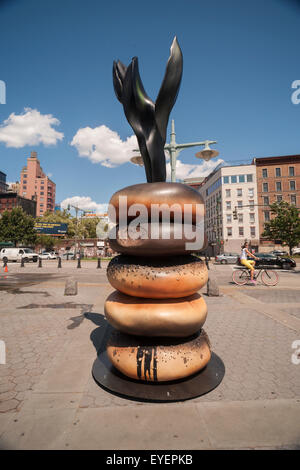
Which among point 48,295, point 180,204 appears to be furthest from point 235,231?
point 180,204

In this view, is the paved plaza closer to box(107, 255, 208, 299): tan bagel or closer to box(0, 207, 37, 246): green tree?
box(107, 255, 208, 299): tan bagel

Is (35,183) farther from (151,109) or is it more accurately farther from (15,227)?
(151,109)

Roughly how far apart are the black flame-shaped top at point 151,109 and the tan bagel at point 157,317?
1.93 m

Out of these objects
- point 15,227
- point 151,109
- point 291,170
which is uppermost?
point 291,170

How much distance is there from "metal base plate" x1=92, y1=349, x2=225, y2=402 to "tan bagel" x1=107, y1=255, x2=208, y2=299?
3.36 feet

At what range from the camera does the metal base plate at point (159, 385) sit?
8.14 feet

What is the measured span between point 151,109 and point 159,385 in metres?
3.79

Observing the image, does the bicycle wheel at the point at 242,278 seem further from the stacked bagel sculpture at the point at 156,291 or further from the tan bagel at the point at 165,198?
the tan bagel at the point at 165,198

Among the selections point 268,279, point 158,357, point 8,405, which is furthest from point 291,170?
point 8,405

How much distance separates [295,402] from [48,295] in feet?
27.5

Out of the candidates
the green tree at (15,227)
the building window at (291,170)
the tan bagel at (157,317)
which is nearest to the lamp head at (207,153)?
the tan bagel at (157,317)

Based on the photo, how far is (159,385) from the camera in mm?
2719

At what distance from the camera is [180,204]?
2.86 m
